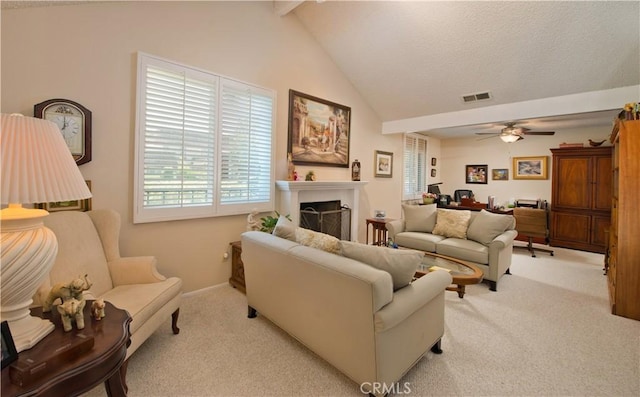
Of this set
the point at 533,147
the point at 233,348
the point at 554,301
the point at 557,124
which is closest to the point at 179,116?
the point at 233,348

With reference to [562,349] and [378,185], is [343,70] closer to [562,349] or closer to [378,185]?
[378,185]

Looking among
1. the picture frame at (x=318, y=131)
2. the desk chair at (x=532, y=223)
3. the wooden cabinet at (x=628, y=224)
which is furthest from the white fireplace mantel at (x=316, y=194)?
the desk chair at (x=532, y=223)

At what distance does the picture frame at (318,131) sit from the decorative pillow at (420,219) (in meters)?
1.40

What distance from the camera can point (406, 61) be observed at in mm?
4141

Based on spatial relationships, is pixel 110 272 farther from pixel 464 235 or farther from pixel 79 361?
pixel 464 235

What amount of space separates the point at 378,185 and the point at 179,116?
12.9 feet

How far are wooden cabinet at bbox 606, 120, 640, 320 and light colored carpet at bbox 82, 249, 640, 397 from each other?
19cm

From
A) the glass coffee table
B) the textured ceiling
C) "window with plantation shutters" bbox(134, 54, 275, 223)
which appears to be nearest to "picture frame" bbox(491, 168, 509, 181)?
the textured ceiling

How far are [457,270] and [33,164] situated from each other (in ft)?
10.4

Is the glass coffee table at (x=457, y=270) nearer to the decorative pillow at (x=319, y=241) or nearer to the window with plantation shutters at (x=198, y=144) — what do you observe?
the decorative pillow at (x=319, y=241)

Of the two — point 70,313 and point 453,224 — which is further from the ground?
point 453,224

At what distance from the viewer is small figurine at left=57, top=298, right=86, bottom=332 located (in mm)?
1153

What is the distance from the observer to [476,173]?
7.10 m

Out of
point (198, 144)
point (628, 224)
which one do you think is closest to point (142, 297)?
point (198, 144)
